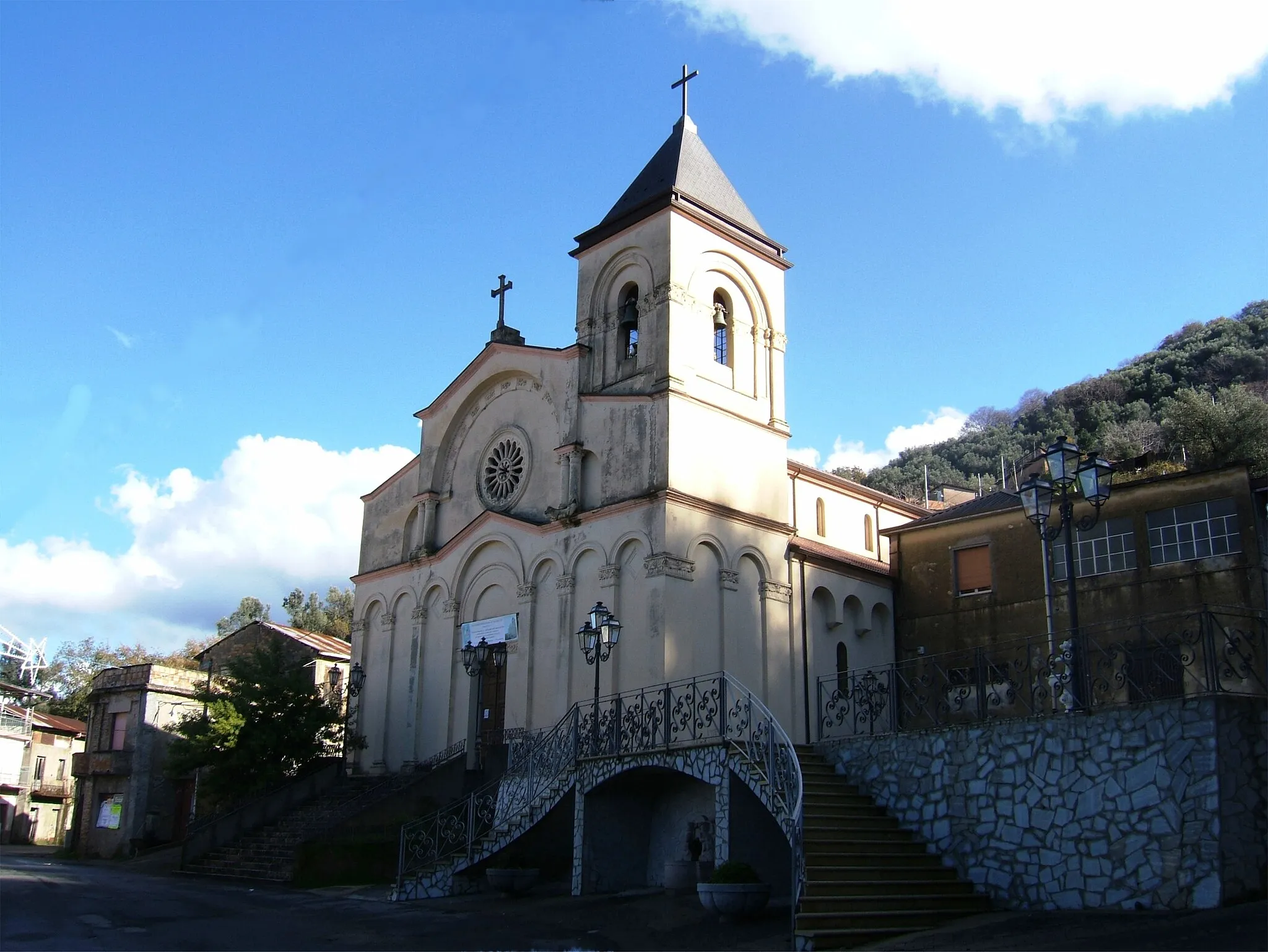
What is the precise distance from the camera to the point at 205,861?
89.6 ft

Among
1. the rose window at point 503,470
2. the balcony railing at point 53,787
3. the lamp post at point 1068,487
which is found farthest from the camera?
the balcony railing at point 53,787

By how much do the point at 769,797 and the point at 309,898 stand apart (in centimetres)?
1041

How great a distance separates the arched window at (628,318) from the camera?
94.2 feet

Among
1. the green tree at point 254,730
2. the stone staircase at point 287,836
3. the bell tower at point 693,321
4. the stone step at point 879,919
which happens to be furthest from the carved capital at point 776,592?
the stone step at point 879,919

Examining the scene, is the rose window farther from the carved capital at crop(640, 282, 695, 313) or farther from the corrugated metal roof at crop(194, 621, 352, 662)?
the corrugated metal roof at crop(194, 621, 352, 662)

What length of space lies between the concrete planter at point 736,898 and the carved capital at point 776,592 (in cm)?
1172

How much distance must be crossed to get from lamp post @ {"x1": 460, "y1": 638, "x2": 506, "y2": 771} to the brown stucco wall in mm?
11102

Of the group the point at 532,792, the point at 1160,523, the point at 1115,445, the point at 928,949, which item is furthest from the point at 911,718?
the point at 1115,445

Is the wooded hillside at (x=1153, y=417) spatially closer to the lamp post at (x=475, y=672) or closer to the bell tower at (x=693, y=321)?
the bell tower at (x=693, y=321)

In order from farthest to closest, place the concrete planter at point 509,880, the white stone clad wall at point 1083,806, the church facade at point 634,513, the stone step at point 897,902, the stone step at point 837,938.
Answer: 1. the church facade at point 634,513
2. the concrete planter at point 509,880
3. the stone step at point 897,902
4. the stone step at point 837,938
5. the white stone clad wall at point 1083,806

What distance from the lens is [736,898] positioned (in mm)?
15477

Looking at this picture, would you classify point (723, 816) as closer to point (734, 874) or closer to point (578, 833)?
point (734, 874)

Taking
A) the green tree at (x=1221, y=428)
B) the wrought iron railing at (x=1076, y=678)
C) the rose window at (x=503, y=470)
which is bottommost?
the wrought iron railing at (x=1076, y=678)

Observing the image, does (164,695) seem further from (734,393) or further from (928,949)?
(928,949)
